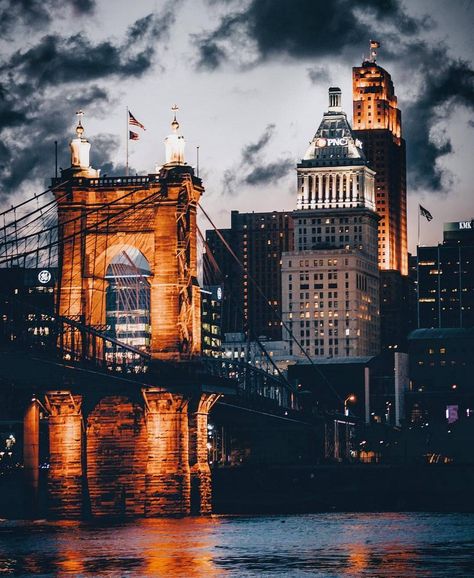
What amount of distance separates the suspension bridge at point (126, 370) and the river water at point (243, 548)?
16.1 ft

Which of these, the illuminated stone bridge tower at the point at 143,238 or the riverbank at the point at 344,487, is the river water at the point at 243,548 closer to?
the illuminated stone bridge tower at the point at 143,238

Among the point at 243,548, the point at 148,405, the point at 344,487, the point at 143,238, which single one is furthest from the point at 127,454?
the point at 344,487

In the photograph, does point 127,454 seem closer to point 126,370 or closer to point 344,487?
point 126,370

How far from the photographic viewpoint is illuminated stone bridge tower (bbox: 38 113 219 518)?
147 metres

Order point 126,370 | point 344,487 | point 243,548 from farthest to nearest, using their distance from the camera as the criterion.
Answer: point 344,487 < point 126,370 < point 243,548

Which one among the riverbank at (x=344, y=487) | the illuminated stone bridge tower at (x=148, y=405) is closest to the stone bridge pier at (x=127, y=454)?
the illuminated stone bridge tower at (x=148, y=405)

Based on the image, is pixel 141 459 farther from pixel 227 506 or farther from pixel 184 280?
pixel 227 506

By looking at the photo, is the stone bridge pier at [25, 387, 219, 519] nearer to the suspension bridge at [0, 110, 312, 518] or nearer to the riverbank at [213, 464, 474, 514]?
the suspension bridge at [0, 110, 312, 518]

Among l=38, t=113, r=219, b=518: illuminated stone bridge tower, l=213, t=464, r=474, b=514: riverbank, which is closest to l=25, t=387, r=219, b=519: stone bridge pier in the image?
l=38, t=113, r=219, b=518: illuminated stone bridge tower

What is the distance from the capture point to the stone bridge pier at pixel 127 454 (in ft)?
482

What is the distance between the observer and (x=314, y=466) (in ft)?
592

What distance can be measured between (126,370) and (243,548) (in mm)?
32023

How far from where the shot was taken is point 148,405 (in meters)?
147

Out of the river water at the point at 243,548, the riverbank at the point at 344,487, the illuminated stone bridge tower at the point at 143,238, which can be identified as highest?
the illuminated stone bridge tower at the point at 143,238
